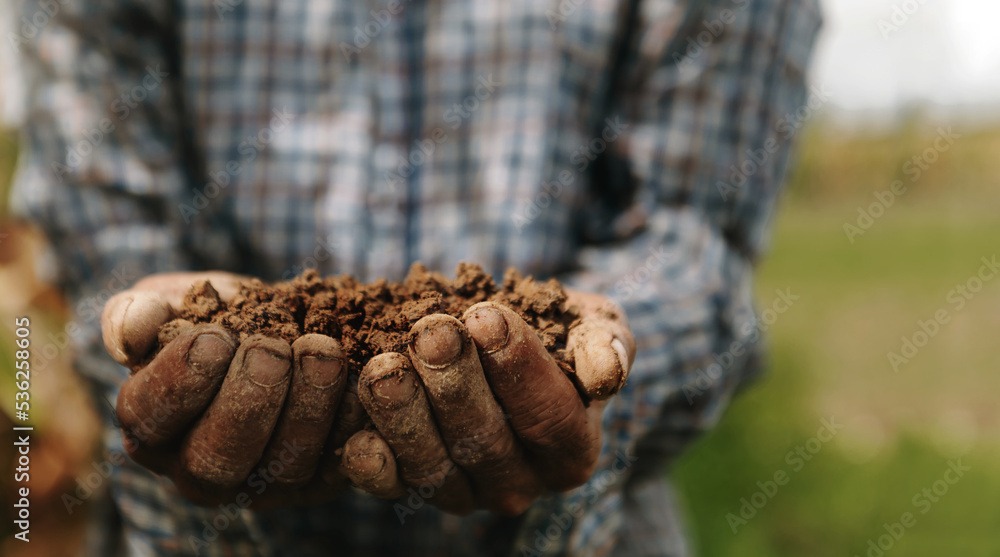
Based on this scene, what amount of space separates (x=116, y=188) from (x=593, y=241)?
95 cm

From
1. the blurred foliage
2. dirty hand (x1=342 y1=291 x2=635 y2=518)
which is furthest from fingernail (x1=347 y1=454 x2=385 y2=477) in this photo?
the blurred foliage

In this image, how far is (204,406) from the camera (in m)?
0.77

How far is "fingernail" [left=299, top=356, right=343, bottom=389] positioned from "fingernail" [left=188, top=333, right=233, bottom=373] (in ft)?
0.28

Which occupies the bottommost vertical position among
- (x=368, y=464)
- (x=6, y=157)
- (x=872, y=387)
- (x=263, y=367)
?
(x=872, y=387)

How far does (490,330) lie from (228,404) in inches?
11.7

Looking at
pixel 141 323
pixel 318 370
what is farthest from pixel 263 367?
pixel 141 323

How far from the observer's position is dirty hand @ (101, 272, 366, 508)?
748 mm

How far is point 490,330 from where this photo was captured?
76 centimetres

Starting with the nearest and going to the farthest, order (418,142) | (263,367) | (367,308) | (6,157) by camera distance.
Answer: (263,367) < (367,308) < (418,142) < (6,157)

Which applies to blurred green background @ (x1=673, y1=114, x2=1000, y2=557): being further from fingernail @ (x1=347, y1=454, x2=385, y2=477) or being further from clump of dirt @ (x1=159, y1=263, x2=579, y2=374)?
fingernail @ (x1=347, y1=454, x2=385, y2=477)

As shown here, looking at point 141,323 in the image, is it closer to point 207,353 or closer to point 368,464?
point 207,353

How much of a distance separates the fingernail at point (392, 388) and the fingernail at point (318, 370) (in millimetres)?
51

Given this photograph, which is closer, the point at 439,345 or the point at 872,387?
the point at 439,345

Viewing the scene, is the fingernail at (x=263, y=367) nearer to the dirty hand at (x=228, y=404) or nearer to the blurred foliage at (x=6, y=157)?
the dirty hand at (x=228, y=404)
